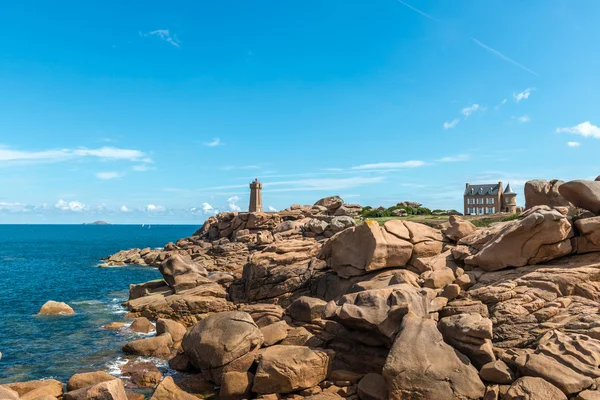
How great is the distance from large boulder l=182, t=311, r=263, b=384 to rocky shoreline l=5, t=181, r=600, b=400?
7cm

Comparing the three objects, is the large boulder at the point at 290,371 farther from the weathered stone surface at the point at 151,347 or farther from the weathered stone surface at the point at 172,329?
the weathered stone surface at the point at 172,329

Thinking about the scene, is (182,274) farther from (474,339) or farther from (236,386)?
(474,339)

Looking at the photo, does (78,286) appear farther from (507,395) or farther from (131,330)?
(507,395)

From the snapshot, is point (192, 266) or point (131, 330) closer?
point (131, 330)

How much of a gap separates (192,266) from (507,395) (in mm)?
33331

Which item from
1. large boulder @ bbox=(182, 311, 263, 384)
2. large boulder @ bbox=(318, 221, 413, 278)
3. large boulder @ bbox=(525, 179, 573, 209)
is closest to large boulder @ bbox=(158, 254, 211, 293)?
large boulder @ bbox=(318, 221, 413, 278)

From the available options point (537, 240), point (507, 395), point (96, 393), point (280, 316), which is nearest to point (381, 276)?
point (280, 316)

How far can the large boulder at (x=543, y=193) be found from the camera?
3195cm

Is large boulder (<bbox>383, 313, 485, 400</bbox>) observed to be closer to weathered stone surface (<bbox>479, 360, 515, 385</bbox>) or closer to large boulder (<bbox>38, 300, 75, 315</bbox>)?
weathered stone surface (<bbox>479, 360, 515, 385</bbox>)

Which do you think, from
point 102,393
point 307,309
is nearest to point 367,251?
point 307,309

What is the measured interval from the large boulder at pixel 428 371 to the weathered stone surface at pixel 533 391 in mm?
1222

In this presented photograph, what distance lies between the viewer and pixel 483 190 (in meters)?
86.6

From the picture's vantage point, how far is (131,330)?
31.9 metres

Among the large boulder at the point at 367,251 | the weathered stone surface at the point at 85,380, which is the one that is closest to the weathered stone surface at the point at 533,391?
the large boulder at the point at 367,251
